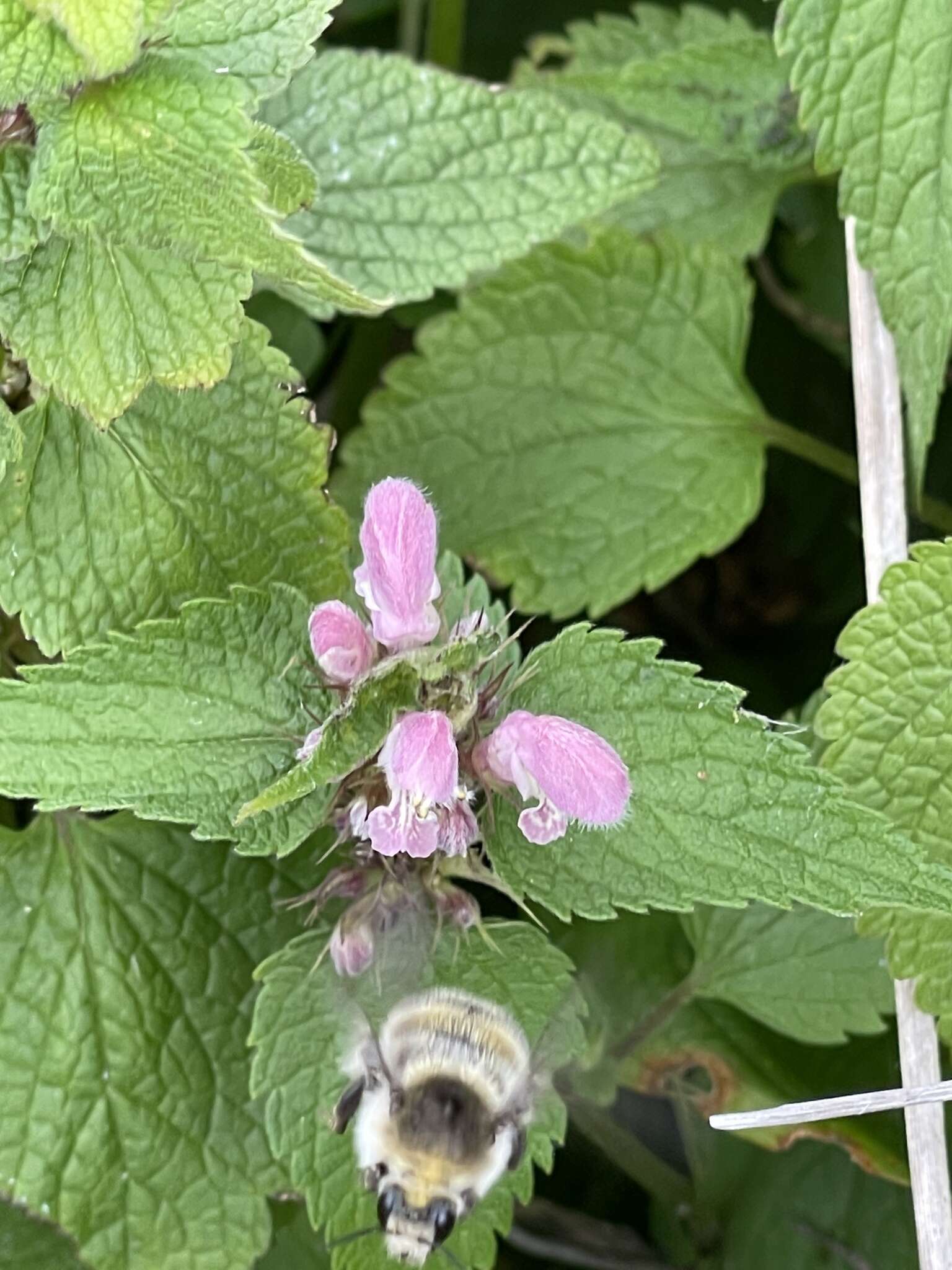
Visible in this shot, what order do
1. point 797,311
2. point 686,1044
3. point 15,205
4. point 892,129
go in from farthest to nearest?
1. point 797,311
2. point 686,1044
3. point 892,129
4. point 15,205

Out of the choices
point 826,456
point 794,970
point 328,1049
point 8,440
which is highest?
point 8,440

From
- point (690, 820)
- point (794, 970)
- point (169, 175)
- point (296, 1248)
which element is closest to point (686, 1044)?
point (794, 970)

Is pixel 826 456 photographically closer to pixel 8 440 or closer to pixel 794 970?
pixel 794 970

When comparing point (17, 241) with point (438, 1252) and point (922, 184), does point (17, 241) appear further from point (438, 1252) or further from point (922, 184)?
point (438, 1252)

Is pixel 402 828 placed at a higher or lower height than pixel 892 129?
lower

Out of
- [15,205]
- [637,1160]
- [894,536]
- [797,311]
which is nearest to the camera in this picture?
[15,205]

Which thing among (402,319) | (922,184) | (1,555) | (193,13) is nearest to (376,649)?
(1,555)
